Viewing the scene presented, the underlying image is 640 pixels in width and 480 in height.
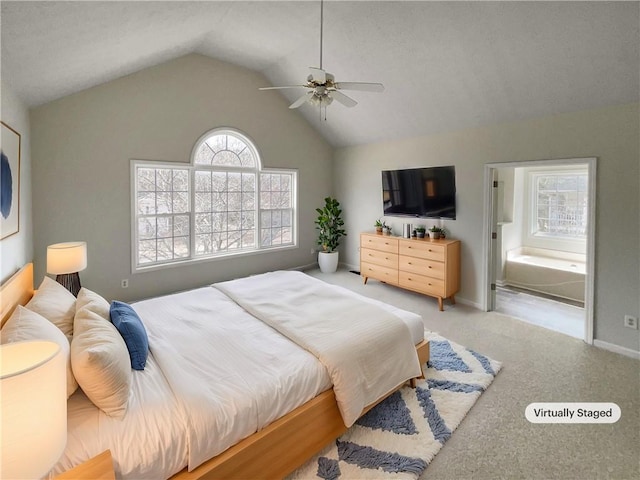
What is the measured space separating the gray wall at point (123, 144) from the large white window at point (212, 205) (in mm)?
171

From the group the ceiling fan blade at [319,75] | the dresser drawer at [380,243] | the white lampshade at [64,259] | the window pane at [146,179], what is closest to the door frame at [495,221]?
the dresser drawer at [380,243]

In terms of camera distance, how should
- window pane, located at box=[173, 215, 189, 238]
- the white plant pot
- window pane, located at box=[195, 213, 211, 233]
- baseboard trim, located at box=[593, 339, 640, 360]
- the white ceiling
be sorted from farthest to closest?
the white plant pot < window pane, located at box=[195, 213, 211, 233] < window pane, located at box=[173, 215, 189, 238] < baseboard trim, located at box=[593, 339, 640, 360] < the white ceiling

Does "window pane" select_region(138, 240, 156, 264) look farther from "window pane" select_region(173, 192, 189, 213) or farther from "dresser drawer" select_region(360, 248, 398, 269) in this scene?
"dresser drawer" select_region(360, 248, 398, 269)

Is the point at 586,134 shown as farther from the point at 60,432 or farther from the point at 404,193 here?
the point at 60,432

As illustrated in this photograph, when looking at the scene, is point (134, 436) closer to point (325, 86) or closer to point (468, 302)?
point (325, 86)

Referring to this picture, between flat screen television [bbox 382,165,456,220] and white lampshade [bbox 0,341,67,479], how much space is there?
452cm


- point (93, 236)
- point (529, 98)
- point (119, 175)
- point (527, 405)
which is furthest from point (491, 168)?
point (93, 236)

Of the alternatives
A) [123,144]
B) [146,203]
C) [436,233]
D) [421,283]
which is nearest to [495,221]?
[436,233]

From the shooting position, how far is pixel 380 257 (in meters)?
5.10

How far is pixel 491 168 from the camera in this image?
13.4 feet

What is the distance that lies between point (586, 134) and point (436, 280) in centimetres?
227

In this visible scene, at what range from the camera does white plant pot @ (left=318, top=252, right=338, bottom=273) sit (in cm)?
604

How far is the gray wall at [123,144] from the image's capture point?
3.70 metres

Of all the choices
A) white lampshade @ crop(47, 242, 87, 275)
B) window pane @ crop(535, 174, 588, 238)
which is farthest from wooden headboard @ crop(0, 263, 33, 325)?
window pane @ crop(535, 174, 588, 238)
